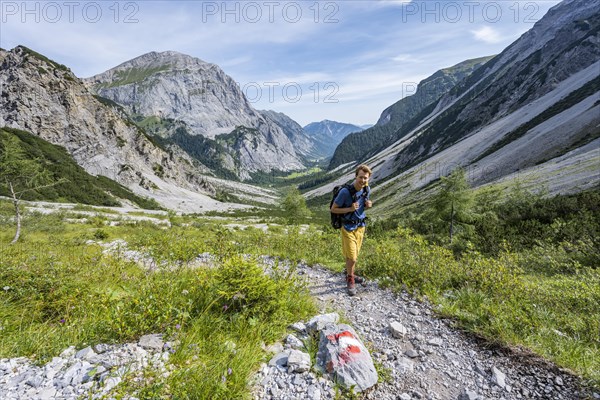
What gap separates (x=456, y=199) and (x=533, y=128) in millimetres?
76432

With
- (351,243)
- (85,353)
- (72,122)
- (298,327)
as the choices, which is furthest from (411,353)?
(72,122)

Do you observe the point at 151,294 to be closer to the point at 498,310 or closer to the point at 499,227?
the point at 498,310

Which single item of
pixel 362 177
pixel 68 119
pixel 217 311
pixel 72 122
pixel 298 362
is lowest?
pixel 298 362

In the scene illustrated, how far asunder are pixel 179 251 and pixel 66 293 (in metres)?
3.32

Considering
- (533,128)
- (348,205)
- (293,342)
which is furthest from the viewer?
(533,128)

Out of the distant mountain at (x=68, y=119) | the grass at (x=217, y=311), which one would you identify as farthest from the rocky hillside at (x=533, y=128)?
the distant mountain at (x=68, y=119)

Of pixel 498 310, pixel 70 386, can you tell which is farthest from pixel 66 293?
pixel 498 310

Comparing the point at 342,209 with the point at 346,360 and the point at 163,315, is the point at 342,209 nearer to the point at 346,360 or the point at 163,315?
the point at 346,360

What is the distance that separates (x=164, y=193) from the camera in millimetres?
99812

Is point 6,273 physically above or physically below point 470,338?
above

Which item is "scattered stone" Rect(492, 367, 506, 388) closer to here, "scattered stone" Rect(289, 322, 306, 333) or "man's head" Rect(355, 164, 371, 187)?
"scattered stone" Rect(289, 322, 306, 333)

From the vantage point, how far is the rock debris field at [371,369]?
2893 mm

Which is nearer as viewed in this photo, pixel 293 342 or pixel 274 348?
pixel 274 348

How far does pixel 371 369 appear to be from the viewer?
3846 millimetres
